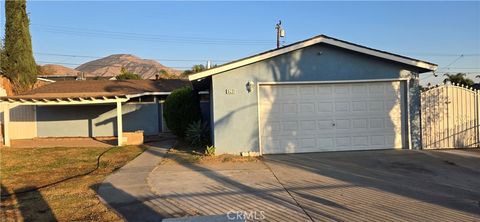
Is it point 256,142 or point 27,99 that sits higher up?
point 27,99

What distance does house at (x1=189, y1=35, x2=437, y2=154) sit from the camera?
11875 mm

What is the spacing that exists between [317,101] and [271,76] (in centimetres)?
165

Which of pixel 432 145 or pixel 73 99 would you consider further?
pixel 73 99

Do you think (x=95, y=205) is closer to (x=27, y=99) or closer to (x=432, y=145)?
(x=432, y=145)

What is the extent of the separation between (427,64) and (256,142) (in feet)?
18.8

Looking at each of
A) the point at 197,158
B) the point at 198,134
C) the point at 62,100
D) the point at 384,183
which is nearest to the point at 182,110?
the point at 198,134

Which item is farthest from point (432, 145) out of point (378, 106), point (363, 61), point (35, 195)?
point (35, 195)

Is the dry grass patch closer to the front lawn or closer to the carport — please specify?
the front lawn

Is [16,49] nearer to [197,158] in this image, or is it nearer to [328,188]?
[197,158]

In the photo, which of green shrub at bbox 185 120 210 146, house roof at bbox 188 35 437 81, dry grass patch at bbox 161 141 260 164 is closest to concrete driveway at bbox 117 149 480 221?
dry grass patch at bbox 161 141 260 164

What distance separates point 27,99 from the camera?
55.1ft

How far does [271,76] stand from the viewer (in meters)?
11.9

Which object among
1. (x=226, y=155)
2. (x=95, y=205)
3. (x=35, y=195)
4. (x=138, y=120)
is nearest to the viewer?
(x=95, y=205)

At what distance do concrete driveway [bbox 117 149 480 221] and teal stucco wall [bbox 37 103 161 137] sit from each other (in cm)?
1194
